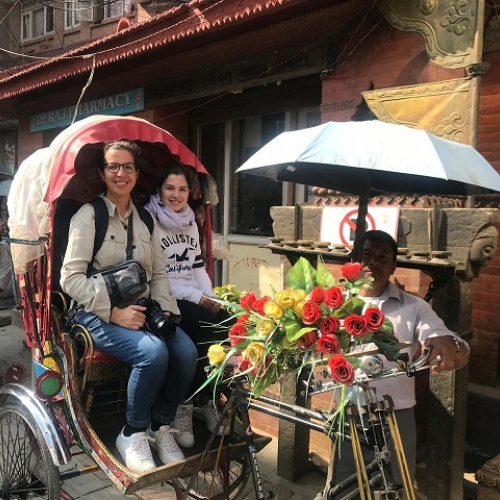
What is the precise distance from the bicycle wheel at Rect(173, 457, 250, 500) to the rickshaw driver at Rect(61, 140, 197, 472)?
34cm

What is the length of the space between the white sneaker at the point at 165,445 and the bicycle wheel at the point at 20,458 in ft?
1.92

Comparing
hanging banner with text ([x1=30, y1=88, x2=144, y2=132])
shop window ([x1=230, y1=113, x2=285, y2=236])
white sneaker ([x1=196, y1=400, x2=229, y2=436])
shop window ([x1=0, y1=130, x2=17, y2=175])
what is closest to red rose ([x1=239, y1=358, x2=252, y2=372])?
white sneaker ([x1=196, y1=400, x2=229, y2=436])

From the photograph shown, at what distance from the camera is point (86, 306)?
101 inches

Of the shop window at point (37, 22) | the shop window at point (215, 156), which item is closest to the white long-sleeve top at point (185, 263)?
the shop window at point (215, 156)

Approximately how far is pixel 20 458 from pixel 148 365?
114cm

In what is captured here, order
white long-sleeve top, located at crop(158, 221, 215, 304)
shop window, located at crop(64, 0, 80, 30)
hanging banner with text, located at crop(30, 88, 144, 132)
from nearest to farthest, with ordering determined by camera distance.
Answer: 1. white long-sleeve top, located at crop(158, 221, 215, 304)
2. hanging banner with text, located at crop(30, 88, 144, 132)
3. shop window, located at crop(64, 0, 80, 30)

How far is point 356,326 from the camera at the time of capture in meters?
1.90

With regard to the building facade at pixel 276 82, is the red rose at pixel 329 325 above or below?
below

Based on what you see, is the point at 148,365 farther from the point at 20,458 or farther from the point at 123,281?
the point at 20,458

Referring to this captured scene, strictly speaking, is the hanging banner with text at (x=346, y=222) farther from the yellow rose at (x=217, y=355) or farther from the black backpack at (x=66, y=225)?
the yellow rose at (x=217, y=355)

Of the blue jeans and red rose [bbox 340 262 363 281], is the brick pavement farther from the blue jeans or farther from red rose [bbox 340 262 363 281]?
red rose [bbox 340 262 363 281]

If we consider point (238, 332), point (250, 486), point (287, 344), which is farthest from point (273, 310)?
point (250, 486)

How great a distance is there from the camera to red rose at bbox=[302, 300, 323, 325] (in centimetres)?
196

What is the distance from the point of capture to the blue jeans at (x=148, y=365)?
8.29 ft
